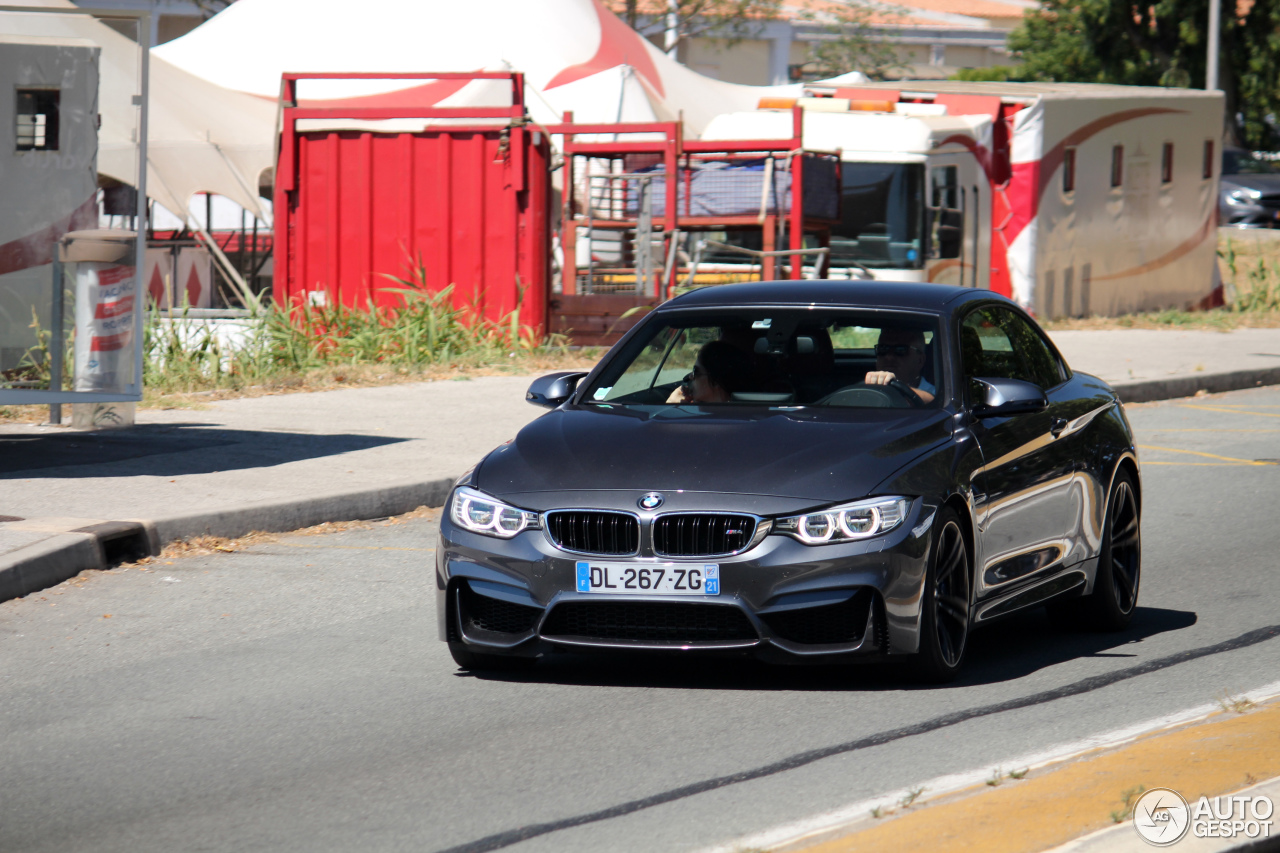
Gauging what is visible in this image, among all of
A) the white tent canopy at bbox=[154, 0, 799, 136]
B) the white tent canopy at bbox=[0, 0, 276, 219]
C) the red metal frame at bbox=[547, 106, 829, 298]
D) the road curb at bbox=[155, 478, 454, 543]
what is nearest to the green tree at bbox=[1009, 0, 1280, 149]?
the white tent canopy at bbox=[154, 0, 799, 136]

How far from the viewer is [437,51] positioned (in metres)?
25.6

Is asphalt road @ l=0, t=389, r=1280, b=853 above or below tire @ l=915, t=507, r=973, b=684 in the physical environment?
below

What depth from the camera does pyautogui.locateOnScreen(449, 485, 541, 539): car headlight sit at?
571 centimetres

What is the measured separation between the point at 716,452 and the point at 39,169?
683 centimetres

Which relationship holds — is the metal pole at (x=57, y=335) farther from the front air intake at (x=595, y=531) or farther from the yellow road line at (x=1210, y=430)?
the yellow road line at (x=1210, y=430)

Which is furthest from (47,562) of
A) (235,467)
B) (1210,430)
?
(1210,430)

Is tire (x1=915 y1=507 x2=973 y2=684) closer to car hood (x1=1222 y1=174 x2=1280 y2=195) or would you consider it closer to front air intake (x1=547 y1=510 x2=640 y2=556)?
front air intake (x1=547 y1=510 x2=640 y2=556)

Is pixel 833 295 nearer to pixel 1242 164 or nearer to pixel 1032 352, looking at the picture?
pixel 1032 352

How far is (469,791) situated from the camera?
4.81 m

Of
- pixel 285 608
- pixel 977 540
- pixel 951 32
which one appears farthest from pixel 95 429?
pixel 951 32

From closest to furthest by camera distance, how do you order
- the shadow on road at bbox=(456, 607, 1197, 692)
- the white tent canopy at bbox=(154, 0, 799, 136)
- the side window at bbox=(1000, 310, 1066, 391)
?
the shadow on road at bbox=(456, 607, 1197, 692), the side window at bbox=(1000, 310, 1066, 391), the white tent canopy at bbox=(154, 0, 799, 136)

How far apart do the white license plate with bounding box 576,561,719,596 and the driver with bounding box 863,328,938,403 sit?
1.35m

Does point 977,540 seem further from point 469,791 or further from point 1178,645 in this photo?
point 469,791

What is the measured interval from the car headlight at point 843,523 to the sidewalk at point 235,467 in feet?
12.1
